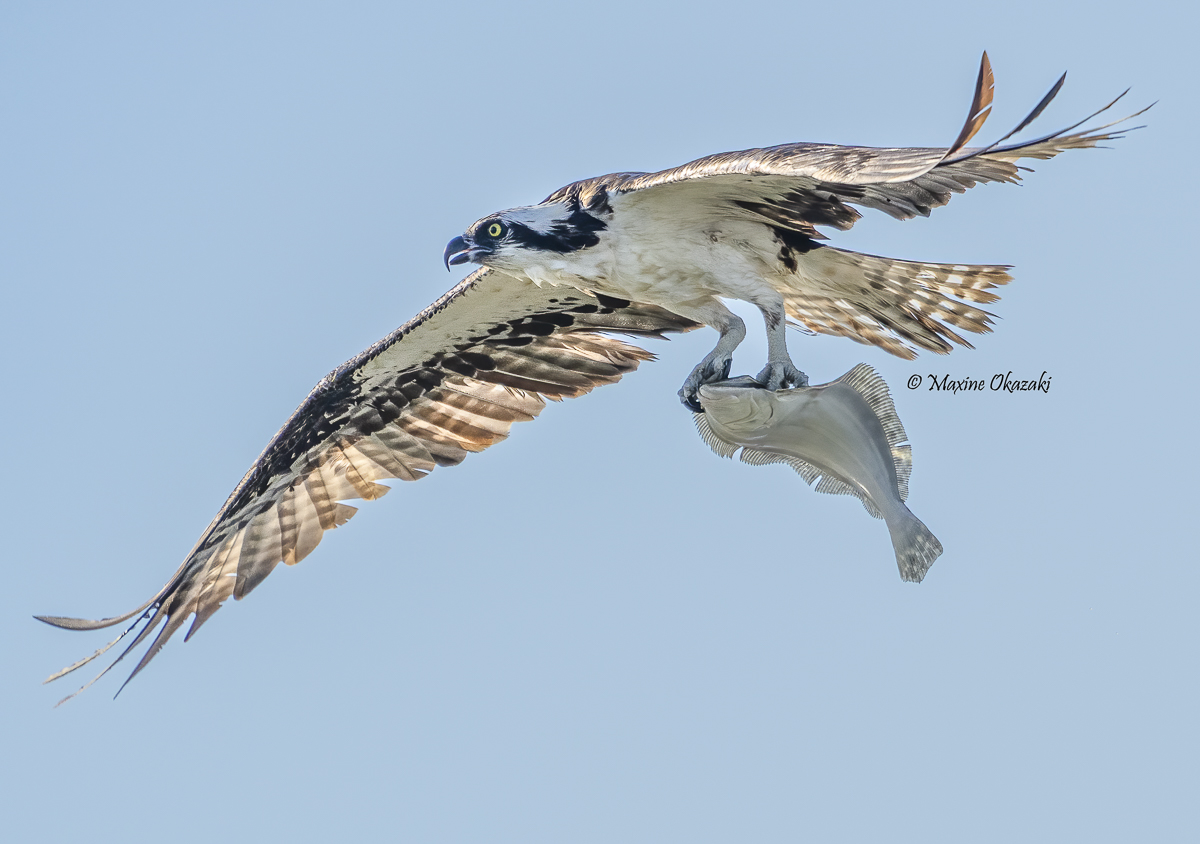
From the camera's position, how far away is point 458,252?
323 inches

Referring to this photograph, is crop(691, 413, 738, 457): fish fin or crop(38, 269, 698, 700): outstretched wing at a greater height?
crop(38, 269, 698, 700): outstretched wing

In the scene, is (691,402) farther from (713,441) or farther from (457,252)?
(457,252)

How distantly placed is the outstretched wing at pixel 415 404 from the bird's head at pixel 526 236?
98 cm

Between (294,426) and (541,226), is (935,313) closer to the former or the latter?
(541,226)

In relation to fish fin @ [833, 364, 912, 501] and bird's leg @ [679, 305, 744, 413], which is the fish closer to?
fish fin @ [833, 364, 912, 501]

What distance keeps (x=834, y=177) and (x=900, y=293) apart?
215 centimetres

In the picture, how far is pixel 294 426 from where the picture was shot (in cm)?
980

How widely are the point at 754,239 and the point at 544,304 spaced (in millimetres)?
1972

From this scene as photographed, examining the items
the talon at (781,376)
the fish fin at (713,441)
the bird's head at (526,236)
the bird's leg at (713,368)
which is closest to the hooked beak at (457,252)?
the bird's head at (526,236)

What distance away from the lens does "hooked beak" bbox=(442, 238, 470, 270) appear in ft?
26.8

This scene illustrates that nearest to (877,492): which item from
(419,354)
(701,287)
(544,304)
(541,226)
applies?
(701,287)

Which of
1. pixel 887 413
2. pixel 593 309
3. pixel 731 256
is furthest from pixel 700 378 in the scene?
pixel 593 309

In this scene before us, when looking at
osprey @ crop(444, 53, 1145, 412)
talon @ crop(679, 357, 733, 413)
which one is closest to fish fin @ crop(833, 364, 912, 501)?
osprey @ crop(444, 53, 1145, 412)

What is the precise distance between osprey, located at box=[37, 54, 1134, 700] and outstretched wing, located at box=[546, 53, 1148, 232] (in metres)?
0.01
